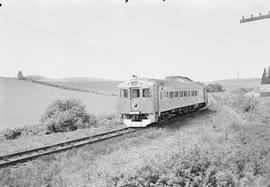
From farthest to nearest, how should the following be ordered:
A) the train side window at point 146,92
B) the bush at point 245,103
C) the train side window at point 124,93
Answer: the bush at point 245,103, the train side window at point 124,93, the train side window at point 146,92

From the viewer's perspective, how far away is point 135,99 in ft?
62.4

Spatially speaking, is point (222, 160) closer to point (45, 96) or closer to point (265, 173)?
point (265, 173)

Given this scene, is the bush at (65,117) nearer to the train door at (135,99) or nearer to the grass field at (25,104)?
the grass field at (25,104)

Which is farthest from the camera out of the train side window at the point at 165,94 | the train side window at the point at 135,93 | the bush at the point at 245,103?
the bush at the point at 245,103

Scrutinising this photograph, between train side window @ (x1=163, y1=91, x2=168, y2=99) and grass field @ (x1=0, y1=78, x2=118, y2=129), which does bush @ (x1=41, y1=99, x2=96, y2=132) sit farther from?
train side window @ (x1=163, y1=91, x2=168, y2=99)

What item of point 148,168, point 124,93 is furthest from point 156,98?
point 148,168

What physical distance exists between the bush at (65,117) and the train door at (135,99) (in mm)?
5331

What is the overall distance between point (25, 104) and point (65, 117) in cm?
1736

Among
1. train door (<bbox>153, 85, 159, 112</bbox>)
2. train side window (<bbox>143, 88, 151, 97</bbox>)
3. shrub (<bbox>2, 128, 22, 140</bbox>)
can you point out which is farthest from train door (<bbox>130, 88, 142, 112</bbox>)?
shrub (<bbox>2, 128, 22, 140</bbox>)

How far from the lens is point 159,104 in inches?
752

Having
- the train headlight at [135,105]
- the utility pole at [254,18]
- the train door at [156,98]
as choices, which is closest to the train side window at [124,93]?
the train headlight at [135,105]

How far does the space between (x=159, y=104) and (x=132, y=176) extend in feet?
39.7

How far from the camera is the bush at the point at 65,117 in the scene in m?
21.7

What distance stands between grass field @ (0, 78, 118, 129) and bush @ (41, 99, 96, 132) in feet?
10.6
